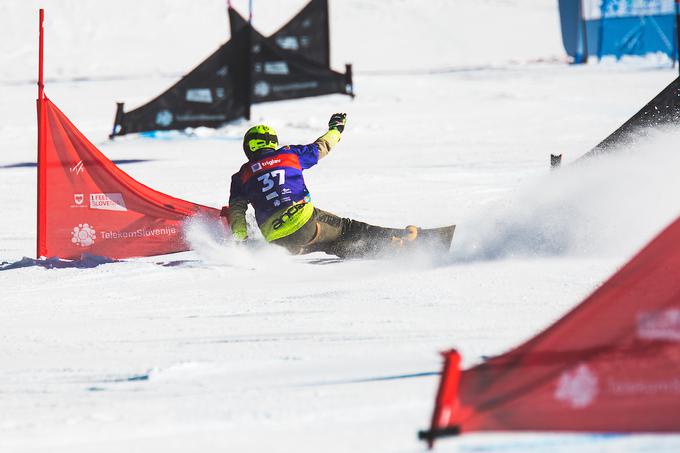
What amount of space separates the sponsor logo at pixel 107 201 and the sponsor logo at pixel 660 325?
5.72 metres

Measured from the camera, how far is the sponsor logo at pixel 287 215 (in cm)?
771

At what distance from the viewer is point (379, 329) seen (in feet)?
18.7

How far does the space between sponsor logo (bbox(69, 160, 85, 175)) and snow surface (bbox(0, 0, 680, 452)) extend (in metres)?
0.83

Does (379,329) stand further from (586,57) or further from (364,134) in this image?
(586,57)

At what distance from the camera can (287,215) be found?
25.3 ft

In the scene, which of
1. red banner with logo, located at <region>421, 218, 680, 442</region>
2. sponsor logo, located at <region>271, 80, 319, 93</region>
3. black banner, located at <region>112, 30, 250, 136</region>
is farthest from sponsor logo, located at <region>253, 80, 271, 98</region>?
red banner with logo, located at <region>421, 218, 680, 442</region>

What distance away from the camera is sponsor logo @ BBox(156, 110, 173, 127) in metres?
16.3

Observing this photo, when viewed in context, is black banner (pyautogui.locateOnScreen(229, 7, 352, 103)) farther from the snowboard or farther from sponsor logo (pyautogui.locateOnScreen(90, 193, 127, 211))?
the snowboard

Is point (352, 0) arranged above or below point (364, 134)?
above

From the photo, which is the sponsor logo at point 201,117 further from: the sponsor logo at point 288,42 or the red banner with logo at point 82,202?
the red banner with logo at point 82,202

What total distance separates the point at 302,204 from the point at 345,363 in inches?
115

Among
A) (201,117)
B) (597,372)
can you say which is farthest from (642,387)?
(201,117)

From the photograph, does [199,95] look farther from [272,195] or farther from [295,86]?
[272,195]

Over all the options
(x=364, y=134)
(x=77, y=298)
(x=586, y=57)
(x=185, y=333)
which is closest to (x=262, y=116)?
(x=364, y=134)
